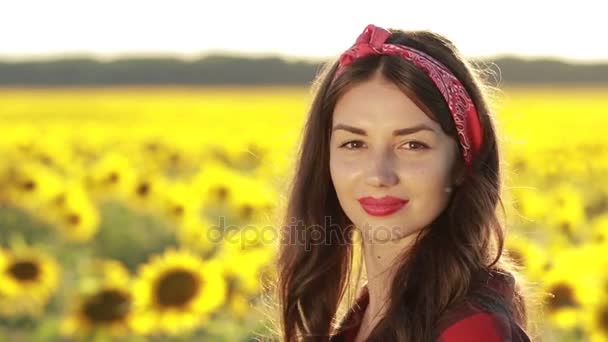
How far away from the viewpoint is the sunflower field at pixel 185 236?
5941 mm

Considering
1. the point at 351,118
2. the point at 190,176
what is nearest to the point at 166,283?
the point at 351,118

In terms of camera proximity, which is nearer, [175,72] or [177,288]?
[177,288]

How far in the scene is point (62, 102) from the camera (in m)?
35.9

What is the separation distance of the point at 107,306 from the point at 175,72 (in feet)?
157

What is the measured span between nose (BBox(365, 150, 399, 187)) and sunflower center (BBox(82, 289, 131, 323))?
10.6 feet

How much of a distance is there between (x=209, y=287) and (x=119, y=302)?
1.62ft

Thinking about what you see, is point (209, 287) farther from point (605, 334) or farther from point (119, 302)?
point (605, 334)

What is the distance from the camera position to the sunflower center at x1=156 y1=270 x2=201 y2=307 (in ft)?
20.8

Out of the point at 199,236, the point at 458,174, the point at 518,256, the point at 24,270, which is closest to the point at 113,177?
the point at 199,236

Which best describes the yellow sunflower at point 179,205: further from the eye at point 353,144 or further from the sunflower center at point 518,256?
the eye at point 353,144

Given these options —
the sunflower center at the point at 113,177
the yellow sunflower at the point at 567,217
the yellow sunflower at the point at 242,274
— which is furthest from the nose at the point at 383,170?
the sunflower center at the point at 113,177

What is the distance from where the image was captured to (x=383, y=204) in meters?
3.10

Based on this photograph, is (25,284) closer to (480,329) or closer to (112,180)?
(112,180)

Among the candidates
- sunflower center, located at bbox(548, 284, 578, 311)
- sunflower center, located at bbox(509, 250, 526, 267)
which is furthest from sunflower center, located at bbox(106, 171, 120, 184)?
sunflower center, located at bbox(548, 284, 578, 311)
